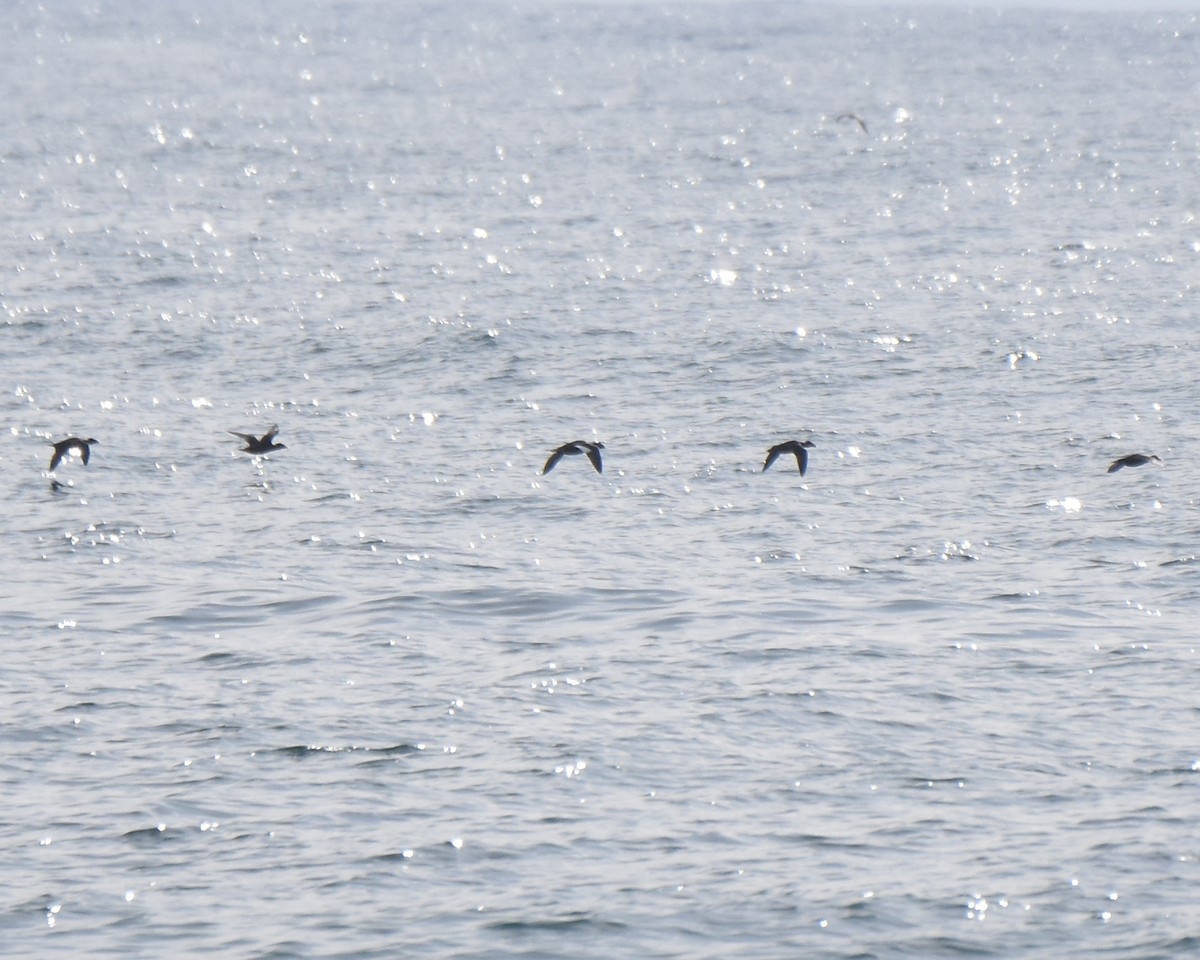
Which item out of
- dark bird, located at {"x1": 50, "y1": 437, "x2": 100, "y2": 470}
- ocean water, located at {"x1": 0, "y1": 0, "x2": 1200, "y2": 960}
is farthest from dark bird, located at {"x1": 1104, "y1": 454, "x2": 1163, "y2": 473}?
dark bird, located at {"x1": 50, "y1": 437, "x2": 100, "y2": 470}

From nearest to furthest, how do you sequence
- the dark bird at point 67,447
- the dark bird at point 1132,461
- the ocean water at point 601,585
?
1. the ocean water at point 601,585
2. the dark bird at point 1132,461
3. the dark bird at point 67,447

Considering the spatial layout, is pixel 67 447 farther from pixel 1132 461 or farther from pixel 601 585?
pixel 1132 461

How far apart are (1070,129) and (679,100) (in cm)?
2759

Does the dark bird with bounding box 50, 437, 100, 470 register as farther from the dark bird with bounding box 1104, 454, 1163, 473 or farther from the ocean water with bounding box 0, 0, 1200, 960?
the dark bird with bounding box 1104, 454, 1163, 473

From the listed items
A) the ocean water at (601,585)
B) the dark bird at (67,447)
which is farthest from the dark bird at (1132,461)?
the dark bird at (67,447)

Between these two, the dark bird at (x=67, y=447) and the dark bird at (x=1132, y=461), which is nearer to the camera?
the dark bird at (x=1132, y=461)

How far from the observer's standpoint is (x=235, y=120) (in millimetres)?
110938

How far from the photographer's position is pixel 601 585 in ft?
101

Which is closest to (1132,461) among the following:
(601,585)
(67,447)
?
(601,585)

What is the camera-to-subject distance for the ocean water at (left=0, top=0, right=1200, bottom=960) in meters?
21.2

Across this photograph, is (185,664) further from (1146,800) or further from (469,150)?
(469,150)

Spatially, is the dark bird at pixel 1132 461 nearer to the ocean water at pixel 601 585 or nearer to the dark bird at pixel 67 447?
the ocean water at pixel 601 585

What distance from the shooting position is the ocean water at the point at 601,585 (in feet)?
69.6

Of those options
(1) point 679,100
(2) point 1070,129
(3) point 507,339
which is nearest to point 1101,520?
(3) point 507,339
